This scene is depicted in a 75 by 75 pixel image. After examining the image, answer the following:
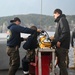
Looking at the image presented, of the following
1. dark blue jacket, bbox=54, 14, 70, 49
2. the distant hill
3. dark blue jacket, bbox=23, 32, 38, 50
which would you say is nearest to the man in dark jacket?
dark blue jacket, bbox=54, 14, 70, 49

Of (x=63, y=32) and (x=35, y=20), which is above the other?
(x=35, y=20)

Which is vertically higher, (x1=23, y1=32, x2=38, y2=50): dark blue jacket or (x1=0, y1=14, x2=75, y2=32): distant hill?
(x1=0, y1=14, x2=75, y2=32): distant hill

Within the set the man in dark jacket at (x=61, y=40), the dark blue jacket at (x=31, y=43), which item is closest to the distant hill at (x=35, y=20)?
the dark blue jacket at (x=31, y=43)

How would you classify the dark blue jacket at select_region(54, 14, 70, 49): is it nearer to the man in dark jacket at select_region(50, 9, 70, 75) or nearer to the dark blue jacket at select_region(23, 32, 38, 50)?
the man in dark jacket at select_region(50, 9, 70, 75)

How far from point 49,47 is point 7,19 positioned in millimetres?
2343

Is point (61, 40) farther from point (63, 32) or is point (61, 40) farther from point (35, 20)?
point (35, 20)

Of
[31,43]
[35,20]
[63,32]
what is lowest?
[31,43]

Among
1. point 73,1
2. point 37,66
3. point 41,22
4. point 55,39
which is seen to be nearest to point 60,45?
point 55,39

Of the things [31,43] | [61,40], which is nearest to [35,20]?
[31,43]

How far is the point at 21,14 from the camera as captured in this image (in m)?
8.33

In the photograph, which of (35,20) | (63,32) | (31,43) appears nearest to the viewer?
(63,32)

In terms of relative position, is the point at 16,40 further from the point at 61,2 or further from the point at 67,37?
the point at 61,2

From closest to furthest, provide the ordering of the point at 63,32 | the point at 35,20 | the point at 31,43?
1. the point at 63,32
2. the point at 31,43
3. the point at 35,20

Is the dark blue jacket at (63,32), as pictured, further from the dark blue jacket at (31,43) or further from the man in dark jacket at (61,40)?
the dark blue jacket at (31,43)
